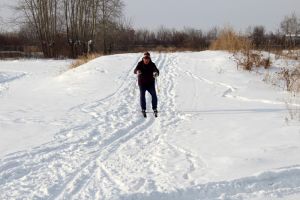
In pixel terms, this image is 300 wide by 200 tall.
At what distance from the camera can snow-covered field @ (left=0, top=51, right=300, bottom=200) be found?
5906mm

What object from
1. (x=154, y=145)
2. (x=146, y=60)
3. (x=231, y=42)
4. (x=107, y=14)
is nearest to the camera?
(x=154, y=145)

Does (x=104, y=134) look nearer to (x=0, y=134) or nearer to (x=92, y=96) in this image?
(x=0, y=134)

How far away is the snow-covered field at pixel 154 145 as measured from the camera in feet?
19.4

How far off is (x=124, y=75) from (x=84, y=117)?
8.79m

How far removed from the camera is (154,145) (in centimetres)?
837

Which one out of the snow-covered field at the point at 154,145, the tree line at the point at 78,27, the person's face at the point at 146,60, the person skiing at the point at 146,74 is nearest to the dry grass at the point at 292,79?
the snow-covered field at the point at 154,145

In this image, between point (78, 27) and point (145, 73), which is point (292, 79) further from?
point (78, 27)

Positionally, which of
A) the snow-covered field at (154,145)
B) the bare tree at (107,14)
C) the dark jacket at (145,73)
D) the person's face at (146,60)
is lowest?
the snow-covered field at (154,145)

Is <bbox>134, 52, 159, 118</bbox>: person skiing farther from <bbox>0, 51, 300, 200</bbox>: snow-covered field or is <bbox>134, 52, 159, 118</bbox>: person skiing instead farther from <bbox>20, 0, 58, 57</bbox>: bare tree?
<bbox>20, 0, 58, 57</bbox>: bare tree

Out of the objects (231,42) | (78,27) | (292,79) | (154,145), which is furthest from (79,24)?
(154,145)

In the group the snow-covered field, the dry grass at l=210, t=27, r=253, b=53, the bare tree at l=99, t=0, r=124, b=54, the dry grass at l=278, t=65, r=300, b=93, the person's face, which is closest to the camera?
the snow-covered field

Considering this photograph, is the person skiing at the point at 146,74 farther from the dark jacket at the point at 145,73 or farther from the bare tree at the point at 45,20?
the bare tree at the point at 45,20

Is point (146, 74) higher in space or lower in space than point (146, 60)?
lower

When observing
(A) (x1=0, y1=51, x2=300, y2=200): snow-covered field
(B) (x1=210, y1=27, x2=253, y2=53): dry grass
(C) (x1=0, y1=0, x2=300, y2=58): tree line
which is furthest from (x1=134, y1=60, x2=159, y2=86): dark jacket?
(C) (x1=0, y1=0, x2=300, y2=58): tree line
